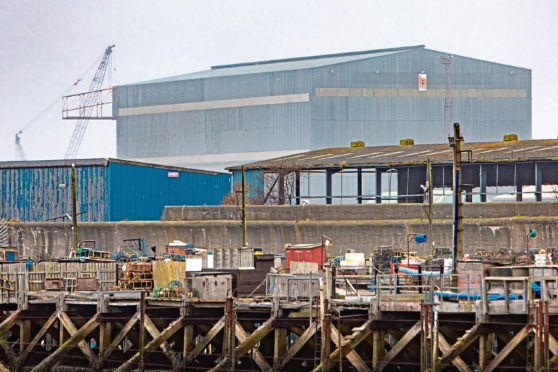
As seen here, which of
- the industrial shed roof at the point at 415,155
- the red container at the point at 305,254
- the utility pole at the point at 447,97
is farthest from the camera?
the utility pole at the point at 447,97

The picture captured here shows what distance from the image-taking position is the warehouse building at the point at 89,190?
75.8m

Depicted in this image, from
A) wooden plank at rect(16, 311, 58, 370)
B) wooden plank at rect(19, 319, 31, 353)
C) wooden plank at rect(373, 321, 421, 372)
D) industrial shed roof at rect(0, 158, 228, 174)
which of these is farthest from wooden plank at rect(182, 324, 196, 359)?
industrial shed roof at rect(0, 158, 228, 174)

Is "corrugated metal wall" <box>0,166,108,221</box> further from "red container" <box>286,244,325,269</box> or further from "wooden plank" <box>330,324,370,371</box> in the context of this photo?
"wooden plank" <box>330,324,370,371</box>

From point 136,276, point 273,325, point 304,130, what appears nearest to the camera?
point 273,325

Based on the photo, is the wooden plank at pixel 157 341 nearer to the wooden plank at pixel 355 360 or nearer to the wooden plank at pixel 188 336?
the wooden plank at pixel 188 336

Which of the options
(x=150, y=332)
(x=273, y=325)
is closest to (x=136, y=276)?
(x=150, y=332)

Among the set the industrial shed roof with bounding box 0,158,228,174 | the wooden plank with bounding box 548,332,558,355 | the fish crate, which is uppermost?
the industrial shed roof with bounding box 0,158,228,174

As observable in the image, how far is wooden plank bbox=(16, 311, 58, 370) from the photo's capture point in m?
34.6

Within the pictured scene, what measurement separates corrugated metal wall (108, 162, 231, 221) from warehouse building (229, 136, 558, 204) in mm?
3688

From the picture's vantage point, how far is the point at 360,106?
109 metres

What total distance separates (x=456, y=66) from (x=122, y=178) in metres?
49.5

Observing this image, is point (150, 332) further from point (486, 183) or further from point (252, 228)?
point (486, 183)

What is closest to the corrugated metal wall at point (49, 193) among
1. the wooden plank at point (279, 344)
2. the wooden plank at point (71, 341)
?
the wooden plank at point (71, 341)

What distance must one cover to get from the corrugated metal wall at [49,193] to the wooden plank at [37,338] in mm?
40189
